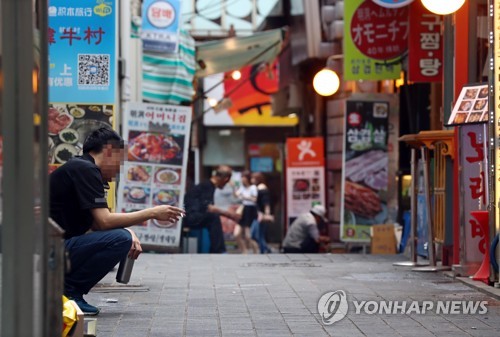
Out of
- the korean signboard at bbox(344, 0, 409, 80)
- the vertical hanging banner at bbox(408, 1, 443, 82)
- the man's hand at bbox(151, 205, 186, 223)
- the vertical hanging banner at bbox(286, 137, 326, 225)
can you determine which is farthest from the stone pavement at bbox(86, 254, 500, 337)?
the vertical hanging banner at bbox(286, 137, 326, 225)

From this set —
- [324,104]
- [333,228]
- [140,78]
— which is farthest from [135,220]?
[324,104]

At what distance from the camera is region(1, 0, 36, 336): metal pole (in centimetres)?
451

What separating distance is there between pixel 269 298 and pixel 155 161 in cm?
723

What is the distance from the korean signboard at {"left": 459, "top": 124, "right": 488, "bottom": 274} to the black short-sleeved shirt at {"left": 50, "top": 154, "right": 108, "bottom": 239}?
4.79 meters

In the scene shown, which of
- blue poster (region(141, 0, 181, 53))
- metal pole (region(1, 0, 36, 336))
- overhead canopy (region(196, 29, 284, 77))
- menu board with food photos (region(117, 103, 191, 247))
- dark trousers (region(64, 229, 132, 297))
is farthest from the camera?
overhead canopy (region(196, 29, 284, 77))

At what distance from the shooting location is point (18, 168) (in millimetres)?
4516

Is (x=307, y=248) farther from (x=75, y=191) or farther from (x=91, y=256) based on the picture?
(x=75, y=191)

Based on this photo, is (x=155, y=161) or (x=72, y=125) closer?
(x=72, y=125)

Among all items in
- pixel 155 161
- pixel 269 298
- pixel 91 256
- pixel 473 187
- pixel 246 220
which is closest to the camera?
pixel 91 256

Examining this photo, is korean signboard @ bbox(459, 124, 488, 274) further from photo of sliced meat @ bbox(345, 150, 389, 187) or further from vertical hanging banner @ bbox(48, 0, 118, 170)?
photo of sliced meat @ bbox(345, 150, 389, 187)

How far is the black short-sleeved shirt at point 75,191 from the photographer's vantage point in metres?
8.12

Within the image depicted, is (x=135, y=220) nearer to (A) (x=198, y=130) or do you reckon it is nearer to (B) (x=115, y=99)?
(B) (x=115, y=99)

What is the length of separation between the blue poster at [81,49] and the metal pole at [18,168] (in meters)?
6.52

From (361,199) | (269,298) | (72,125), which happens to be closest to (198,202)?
(361,199)
